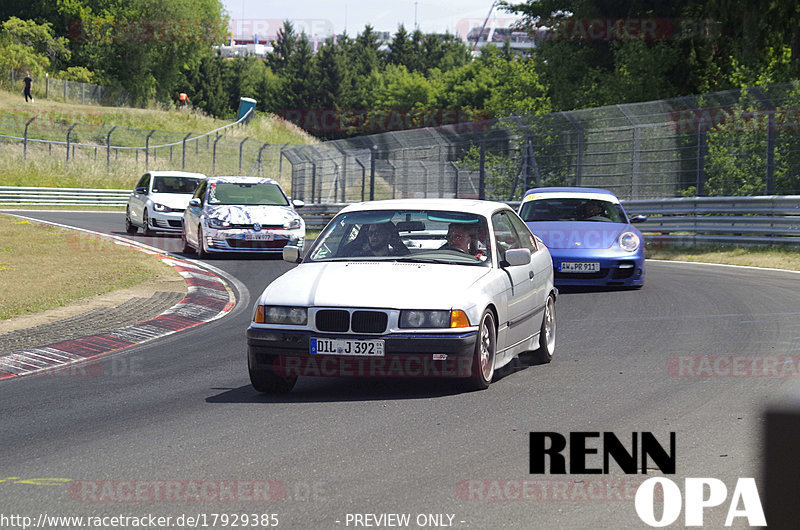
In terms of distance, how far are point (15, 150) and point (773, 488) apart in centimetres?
5285

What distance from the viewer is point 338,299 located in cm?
732

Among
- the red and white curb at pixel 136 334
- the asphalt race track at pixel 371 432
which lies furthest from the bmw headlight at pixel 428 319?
the red and white curb at pixel 136 334

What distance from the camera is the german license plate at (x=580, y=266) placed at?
14.5 metres

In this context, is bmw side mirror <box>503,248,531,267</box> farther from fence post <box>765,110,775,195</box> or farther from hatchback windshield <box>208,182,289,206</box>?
fence post <box>765,110,775,195</box>

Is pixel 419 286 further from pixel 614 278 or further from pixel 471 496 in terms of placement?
pixel 614 278

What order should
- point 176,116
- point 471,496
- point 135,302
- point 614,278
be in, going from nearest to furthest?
point 471,496, point 135,302, point 614,278, point 176,116

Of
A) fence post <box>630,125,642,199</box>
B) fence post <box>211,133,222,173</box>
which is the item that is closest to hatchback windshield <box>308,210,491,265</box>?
fence post <box>630,125,642,199</box>

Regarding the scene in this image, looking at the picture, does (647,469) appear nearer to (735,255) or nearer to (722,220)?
(735,255)

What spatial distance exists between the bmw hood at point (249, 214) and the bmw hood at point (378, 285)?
1247 centimetres

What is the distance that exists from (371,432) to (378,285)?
144 cm

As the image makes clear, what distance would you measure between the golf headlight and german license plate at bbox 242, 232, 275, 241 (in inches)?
508

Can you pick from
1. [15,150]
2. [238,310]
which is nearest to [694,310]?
[238,310]

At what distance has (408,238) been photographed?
848cm

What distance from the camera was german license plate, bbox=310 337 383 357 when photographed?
23.6 ft
